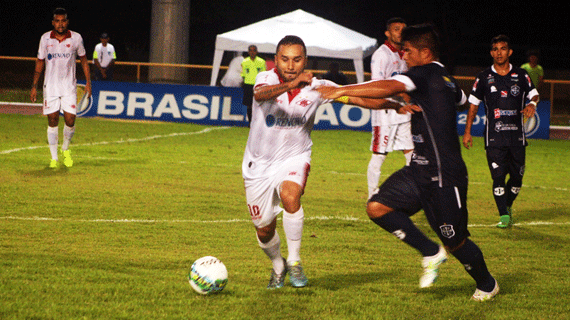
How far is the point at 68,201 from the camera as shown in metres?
8.98

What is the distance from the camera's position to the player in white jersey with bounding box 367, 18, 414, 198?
8953mm

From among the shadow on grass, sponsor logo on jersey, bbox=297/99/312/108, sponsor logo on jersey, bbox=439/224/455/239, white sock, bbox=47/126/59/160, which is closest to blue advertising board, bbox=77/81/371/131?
white sock, bbox=47/126/59/160

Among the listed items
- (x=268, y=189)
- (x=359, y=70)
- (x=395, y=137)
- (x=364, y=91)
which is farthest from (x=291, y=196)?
(x=359, y=70)

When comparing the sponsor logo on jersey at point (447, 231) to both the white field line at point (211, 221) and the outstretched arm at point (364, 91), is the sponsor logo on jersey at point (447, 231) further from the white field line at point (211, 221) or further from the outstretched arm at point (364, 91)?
the white field line at point (211, 221)

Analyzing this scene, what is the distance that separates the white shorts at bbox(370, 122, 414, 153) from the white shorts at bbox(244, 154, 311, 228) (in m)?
Result: 3.82

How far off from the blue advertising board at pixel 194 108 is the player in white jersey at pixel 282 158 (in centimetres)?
1530

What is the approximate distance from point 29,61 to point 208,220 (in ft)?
65.3

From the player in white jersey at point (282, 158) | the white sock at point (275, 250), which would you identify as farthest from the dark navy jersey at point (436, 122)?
the white sock at point (275, 250)

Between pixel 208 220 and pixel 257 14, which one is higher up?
pixel 257 14

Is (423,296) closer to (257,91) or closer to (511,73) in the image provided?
(257,91)

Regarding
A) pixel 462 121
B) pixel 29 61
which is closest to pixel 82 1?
pixel 29 61

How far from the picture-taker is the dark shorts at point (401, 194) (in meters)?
5.24

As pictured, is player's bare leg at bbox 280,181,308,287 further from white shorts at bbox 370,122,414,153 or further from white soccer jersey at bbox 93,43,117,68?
white soccer jersey at bbox 93,43,117,68

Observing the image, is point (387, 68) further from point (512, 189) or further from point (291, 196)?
point (291, 196)
